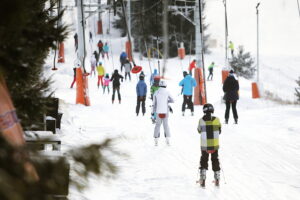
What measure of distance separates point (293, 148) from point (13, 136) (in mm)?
10300

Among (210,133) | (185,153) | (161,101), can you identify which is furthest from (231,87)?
(210,133)

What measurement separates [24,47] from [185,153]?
866cm

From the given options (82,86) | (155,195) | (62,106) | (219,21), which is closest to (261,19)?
(219,21)

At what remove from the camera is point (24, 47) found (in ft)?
9.59

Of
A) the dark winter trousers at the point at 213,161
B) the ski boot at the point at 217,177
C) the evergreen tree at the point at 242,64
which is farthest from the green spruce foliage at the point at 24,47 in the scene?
the evergreen tree at the point at 242,64

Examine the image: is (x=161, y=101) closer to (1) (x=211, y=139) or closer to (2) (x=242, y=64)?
(1) (x=211, y=139)

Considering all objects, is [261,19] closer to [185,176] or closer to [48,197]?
[185,176]

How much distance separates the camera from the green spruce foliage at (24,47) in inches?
80.6

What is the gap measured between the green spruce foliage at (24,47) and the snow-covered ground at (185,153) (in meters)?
0.49

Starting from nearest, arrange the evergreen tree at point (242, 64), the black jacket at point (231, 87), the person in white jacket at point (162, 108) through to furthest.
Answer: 1. the person in white jacket at point (162, 108)
2. the black jacket at point (231, 87)
3. the evergreen tree at point (242, 64)

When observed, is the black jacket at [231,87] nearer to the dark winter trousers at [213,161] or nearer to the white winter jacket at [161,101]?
the white winter jacket at [161,101]

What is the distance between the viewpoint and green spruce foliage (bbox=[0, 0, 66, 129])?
6.72ft

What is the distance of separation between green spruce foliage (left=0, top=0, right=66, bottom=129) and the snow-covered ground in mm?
494

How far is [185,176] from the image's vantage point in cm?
906
